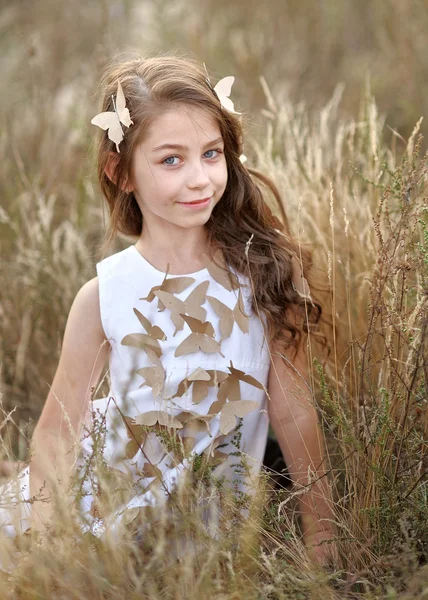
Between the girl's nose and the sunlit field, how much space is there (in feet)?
0.76

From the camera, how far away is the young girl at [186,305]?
1762 millimetres

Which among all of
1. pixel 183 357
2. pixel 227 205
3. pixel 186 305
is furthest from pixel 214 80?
pixel 183 357

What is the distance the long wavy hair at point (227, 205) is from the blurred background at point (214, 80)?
0.39ft

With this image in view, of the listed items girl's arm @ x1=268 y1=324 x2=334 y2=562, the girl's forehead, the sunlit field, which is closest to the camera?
the sunlit field

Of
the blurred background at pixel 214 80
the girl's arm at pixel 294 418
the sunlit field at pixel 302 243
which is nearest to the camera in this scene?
the sunlit field at pixel 302 243

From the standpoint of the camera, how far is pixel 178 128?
1.74 m

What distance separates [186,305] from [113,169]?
38 centimetres

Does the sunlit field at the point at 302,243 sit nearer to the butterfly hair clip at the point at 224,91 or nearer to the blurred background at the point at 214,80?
the blurred background at the point at 214,80

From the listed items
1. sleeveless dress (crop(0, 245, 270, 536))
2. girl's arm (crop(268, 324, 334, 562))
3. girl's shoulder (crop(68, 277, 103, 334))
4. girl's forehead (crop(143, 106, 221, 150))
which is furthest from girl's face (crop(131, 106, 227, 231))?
girl's arm (crop(268, 324, 334, 562))

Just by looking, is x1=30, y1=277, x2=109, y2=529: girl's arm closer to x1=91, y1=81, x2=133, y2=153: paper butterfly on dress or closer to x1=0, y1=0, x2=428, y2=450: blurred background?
x1=0, y1=0, x2=428, y2=450: blurred background

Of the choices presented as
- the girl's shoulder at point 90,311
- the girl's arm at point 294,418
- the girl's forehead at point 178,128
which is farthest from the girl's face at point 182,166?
the girl's arm at point 294,418

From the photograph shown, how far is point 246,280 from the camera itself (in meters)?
1.90

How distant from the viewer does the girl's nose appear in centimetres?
174

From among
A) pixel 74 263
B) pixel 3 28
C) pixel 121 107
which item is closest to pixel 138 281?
pixel 121 107
